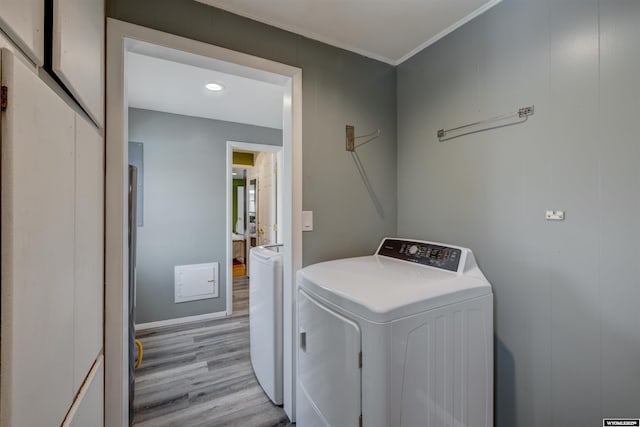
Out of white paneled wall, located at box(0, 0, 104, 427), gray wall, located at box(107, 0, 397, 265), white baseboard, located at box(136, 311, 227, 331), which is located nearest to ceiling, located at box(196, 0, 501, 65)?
gray wall, located at box(107, 0, 397, 265)

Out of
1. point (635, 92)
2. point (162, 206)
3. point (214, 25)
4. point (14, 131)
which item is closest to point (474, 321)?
point (635, 92)

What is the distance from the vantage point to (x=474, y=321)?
1149 mm

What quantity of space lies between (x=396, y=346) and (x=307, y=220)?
2.98 ft

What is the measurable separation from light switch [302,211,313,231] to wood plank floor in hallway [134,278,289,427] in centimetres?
121

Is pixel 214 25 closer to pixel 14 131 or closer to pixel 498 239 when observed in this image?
pixel 14 131

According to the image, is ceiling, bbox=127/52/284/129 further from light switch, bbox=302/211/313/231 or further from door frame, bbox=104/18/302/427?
light switch, bbox=302/211/313/231

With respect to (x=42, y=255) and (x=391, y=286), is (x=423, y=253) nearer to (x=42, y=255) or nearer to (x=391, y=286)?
(x=391, y=286)

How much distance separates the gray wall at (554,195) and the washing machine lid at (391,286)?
11.8 inches

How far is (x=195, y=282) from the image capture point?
123 inches

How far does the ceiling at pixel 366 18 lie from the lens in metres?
1.42

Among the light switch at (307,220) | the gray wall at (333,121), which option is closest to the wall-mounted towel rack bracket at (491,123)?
the gray wall at (333,121)

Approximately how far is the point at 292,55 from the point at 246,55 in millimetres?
292

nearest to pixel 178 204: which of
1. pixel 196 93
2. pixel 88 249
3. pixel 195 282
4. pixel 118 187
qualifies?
pixel 195 282

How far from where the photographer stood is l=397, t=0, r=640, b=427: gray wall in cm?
102
